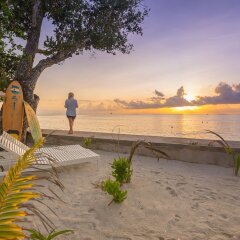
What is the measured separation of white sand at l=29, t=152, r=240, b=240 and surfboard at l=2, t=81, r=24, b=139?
4094 mm

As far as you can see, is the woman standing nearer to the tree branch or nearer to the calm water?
the tree branch

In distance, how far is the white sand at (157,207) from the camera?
3.38m

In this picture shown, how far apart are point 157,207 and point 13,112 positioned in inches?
274

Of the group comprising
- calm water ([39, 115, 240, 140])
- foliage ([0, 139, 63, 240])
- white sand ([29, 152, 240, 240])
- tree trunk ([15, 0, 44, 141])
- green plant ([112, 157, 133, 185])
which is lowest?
calm water ([39, 115, 240, 140])

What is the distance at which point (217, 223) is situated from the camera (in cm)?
364

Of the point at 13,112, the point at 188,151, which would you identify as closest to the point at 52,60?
the point at 13,112

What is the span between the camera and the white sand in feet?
11.1

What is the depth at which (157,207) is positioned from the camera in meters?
4.17

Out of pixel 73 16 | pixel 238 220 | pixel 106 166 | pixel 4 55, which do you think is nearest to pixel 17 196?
pixel 238 220

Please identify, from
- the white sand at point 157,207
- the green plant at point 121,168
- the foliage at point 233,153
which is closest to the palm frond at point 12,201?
the white sand at point 157,207

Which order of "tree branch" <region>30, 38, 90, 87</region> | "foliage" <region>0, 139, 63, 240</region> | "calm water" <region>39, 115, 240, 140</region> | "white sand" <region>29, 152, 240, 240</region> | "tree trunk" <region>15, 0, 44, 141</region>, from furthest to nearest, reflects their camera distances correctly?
"calm water" <region>39, 115, 240, 140</region>
"tree branch" <region>30, 38, 90, 87</region>
"tree trunk" <region>15, 0, 44, 141</region>
"white sand" <region>29, 152, 240, 240</region>
"foliage" <region>0, 139, 63, 240</region>

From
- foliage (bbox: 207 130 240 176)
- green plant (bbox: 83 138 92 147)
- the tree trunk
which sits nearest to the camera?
foliage (bbox: 207 130 240 176)

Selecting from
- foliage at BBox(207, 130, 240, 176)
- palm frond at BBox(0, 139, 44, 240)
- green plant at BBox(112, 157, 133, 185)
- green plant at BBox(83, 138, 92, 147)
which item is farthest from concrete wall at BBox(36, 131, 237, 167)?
palm frond at BBox(0, 139, 44, 240)

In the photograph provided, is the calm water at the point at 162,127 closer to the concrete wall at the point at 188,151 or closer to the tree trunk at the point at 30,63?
the concrete wall at the point at 188,151
